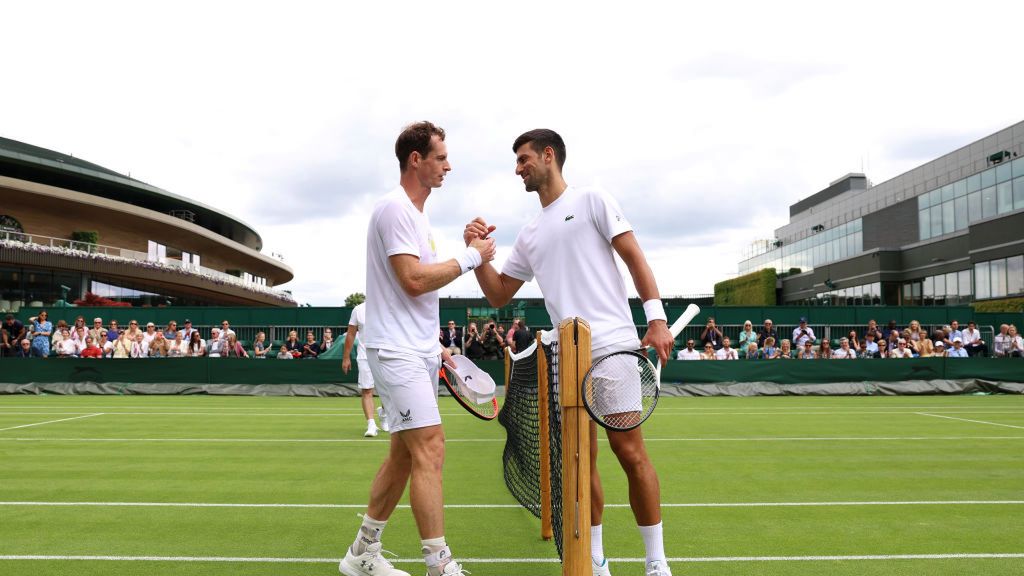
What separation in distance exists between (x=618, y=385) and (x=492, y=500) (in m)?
2.82

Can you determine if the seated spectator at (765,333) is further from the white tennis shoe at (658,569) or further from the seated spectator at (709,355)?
the white tennis shoe at (658,569)

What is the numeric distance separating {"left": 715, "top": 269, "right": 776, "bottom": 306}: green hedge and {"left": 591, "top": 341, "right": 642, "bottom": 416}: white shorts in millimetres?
66270

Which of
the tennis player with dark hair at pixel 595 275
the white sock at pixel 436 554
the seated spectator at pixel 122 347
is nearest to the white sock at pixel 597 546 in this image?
the tennis player with dark hair at pixel 595 275

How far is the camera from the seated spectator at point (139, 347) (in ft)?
64.6

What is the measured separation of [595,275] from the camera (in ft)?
12.6

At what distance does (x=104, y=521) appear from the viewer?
17.5 ft

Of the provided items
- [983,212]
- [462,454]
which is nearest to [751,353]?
[462,454]

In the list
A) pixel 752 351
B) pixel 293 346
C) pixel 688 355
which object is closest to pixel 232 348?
pixel 293 346

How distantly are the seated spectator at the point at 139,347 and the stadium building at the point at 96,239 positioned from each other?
23.8 metres

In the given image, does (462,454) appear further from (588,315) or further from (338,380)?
(338,380)

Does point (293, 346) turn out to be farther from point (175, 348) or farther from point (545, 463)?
point (545, 463)

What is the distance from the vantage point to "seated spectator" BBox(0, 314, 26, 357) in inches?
818

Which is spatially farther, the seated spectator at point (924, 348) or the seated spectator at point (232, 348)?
the seated spectator at point (232, 348)

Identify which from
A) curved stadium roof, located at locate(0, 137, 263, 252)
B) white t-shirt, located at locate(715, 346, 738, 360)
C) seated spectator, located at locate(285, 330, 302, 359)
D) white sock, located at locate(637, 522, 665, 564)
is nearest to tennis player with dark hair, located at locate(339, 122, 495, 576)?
white sock, located at locate(637, 522, 665, 564)
